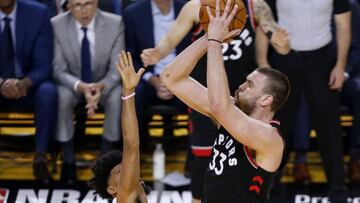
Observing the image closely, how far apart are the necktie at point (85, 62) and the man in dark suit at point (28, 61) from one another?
27 cm

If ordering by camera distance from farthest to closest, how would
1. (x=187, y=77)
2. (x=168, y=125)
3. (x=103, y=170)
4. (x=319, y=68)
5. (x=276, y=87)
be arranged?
(x=168, y=125) → (x=319, y=68) → (x=103, y=170) → (x=187, y=77) → (x=276, y=87)

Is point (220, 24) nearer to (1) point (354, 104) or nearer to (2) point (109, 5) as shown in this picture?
(1) point (354, 104)

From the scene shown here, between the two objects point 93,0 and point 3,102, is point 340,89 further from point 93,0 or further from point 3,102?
point 3,102

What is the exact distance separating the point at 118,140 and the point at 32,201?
2.75 feet

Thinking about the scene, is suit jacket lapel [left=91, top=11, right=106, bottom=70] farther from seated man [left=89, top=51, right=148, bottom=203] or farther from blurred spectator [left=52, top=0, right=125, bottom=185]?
seated man [left=89, top=51, right=148, bottom=203]

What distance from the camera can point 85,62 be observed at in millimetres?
7191

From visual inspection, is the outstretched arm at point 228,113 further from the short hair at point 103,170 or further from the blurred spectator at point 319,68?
the blurred spectator at point 319,68

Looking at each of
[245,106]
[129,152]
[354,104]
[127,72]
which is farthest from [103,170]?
[354,104]

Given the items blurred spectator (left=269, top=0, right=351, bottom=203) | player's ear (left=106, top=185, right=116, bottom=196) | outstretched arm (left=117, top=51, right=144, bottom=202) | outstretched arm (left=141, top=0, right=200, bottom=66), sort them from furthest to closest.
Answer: blurred spectator (left=269, top=0, right=351, bottom=203) → outstretched arm (left=141, top=0, right=200, bottom=66) → player's ear (left=106, top=185, right=116, bottom=196) → outstretched arm (left=117, top=51, right=144, bottom=202)

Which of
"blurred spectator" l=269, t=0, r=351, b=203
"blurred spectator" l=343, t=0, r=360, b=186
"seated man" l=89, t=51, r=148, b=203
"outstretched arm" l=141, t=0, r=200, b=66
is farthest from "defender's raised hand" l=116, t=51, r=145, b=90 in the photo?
"blurred spectator" l=343, t=0, r=360, b=186


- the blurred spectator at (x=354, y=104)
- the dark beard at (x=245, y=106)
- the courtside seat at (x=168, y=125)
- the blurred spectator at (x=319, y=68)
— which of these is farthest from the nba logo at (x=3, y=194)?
the dark beard at (x=245, y=106)

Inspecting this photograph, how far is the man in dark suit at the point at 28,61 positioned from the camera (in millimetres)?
7078

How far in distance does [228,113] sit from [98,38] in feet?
10.7

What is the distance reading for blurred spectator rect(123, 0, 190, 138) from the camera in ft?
23.6
